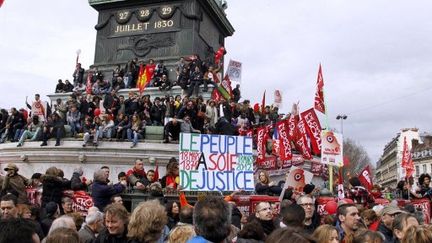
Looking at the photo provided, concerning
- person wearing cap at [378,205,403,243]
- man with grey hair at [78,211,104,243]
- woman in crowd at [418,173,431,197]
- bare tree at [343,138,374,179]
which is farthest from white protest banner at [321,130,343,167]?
bare tree at [343,138,374,179]

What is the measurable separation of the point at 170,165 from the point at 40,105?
13327mm

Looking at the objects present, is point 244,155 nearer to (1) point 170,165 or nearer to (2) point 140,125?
(1) point 170,165

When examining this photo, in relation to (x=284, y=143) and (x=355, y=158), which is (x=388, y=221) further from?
(x=355, y=158)

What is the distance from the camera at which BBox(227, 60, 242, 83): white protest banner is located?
31408 mm

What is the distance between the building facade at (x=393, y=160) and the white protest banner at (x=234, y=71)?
2804 inches

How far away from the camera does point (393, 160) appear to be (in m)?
118

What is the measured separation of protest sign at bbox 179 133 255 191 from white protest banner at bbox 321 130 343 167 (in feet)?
12.0

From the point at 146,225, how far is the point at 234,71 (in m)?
27.9

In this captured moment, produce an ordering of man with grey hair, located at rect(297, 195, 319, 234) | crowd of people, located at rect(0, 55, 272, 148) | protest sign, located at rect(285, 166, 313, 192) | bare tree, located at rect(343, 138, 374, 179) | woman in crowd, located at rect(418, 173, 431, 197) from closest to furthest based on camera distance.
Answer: man with grey hair, located at rect(297, 195, 319, 234)
protest sign, located at rect(285, 166, 313, 192)
woman in crowd, located at rect(418, 173, 431, 197)
crowd of people, located at rect(0, 55, 272, 148)
bare tree, located at rect(343, 138, 374, 179)

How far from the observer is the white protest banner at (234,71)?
1237 inches

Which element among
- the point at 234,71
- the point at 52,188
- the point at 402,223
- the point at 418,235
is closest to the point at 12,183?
the point at 52,188

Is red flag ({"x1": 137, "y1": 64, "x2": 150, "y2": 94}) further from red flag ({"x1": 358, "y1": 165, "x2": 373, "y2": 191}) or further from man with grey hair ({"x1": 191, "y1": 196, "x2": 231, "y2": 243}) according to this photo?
man with grey hair ({"x1": 191, "y1": 196, "x2": 231, "y2": 243})

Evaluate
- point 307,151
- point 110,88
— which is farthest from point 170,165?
point 110,88

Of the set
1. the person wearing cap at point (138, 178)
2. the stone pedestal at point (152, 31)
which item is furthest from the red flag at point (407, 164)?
the stone pedestal at point (152, 31)
